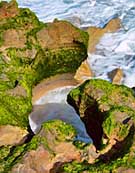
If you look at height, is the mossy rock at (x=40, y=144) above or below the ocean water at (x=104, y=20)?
above

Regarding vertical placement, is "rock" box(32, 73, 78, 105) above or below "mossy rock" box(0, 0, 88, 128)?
below

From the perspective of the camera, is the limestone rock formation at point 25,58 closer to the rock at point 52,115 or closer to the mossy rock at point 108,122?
the rock at point 52,115

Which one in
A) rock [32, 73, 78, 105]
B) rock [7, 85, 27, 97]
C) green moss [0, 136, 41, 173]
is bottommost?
rock [32, 73, 78, 105]

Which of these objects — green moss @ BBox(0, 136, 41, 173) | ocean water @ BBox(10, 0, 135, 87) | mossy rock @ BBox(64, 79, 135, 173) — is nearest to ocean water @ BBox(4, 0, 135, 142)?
ocean water @ BBox(10, 0, 135, 87)

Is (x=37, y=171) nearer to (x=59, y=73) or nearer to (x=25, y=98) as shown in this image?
(x=25, y=98)

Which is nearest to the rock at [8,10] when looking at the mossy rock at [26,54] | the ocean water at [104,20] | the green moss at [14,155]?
the mossy rock at [26,54]

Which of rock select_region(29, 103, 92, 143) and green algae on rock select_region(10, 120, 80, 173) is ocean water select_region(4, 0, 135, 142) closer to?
rock select_region(29, 103, 92, 143)

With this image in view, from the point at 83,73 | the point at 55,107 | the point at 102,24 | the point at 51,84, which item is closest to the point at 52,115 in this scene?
the point at 55,107
